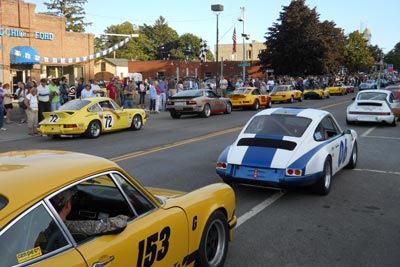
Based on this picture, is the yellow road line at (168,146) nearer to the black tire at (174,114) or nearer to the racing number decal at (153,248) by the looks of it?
the black tire at (174,114)

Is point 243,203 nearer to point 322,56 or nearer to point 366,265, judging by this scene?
point 366,265

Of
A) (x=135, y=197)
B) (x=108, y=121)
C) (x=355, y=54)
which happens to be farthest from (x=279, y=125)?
(x=355, y=54)

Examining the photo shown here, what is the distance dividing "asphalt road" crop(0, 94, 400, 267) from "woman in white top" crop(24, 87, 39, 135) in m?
1.84

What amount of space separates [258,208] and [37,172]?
427cm

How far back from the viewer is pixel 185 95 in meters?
22.0

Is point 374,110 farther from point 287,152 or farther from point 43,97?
point 43,97

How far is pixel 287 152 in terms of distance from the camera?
7195mm

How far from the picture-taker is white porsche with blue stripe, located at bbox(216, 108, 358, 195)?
6.97 meters

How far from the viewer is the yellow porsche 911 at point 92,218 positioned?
2.64 m

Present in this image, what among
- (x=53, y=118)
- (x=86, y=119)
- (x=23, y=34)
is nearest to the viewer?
(x=53, y=118)

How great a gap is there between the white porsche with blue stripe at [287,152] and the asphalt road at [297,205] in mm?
381

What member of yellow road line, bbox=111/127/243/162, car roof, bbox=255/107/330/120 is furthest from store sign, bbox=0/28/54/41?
car roof, bbox=255/107/330/120

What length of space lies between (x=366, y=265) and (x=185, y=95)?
17718 mm

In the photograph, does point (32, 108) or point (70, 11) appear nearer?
point (32, 108)
